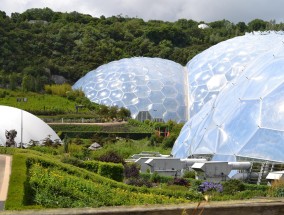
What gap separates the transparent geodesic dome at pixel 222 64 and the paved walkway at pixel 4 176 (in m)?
23.6

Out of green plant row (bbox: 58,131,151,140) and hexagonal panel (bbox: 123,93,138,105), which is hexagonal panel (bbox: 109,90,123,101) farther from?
green plant row (bbox: 58,131,151,140)

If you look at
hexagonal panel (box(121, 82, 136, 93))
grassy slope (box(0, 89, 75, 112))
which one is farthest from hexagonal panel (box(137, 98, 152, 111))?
grassy slope (box(0, 89, 75, 112))

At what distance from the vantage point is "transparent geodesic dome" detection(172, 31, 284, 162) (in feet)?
60.9

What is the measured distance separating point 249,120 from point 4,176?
9342 mm

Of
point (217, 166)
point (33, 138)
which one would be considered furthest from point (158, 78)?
point (217, 166)

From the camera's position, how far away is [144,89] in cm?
4591

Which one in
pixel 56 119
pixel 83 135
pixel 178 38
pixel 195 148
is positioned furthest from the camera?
pixel 178 38

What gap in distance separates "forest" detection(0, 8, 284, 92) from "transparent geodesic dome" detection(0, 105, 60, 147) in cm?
2311

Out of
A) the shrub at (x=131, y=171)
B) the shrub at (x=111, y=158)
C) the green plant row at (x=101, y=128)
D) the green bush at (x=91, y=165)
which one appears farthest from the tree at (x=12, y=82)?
the green bush at (x=91, y=165)

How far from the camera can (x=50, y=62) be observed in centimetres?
6372

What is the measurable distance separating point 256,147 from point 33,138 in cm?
1398

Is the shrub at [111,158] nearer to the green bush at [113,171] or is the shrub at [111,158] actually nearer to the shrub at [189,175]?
the shrub at [189,175]

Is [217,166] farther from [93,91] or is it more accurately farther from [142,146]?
[93,91]

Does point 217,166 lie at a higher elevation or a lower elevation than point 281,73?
lower
